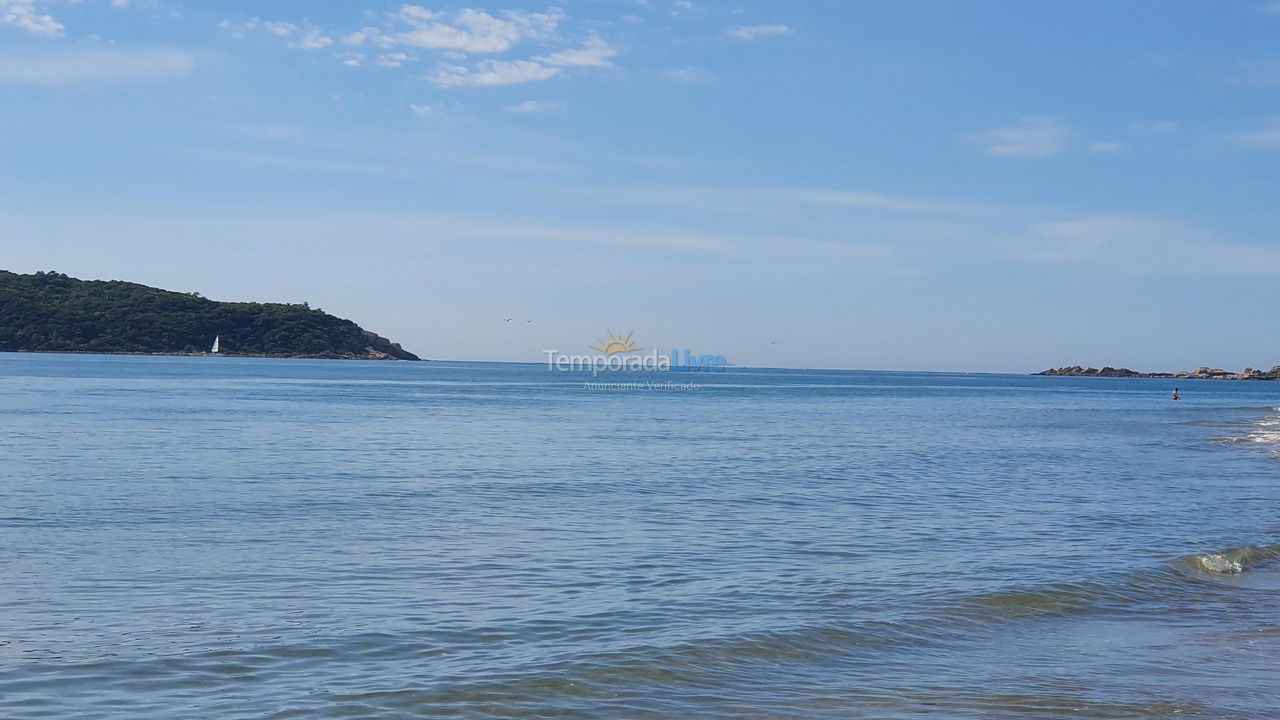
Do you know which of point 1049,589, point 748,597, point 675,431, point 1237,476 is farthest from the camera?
point 675,431

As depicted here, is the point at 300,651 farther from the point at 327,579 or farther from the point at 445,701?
the point at 327,579

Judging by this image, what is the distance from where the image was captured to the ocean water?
317 inches

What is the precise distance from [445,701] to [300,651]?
1.84 metres

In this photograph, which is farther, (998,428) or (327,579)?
(998,428)

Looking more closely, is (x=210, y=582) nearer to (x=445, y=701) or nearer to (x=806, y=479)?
(x=445, y=701)

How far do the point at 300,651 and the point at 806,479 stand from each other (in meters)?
17.1

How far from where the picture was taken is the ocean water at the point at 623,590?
8.05 m

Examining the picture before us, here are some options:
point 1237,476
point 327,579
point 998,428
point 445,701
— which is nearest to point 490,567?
point 327,579

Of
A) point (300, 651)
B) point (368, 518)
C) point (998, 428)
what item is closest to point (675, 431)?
point (998, 428)

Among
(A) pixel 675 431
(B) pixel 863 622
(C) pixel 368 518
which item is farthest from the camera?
(A) pixel 675 431

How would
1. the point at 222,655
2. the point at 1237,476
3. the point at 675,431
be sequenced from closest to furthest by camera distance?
the point at 222,655 < the point at 1237,476 < the point at 675,431

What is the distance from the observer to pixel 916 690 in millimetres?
8188

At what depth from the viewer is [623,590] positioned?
11672mm

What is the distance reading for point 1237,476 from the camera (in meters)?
27.2
